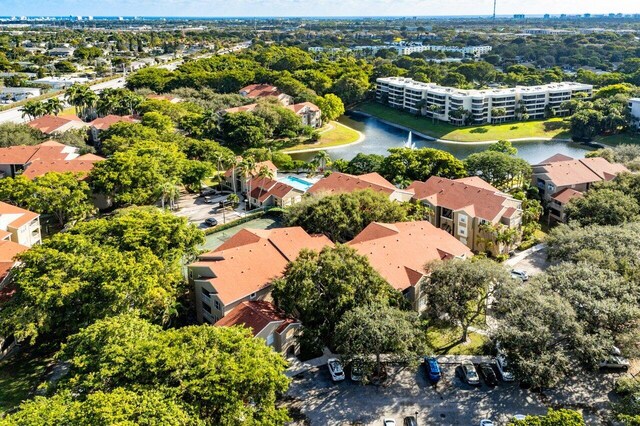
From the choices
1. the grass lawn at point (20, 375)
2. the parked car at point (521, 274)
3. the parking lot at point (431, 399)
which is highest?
the parked car at point (521, 274)

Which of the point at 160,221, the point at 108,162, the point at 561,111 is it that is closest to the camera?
the point at 160,221

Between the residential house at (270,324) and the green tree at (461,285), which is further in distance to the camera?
the residential house at (270,324)

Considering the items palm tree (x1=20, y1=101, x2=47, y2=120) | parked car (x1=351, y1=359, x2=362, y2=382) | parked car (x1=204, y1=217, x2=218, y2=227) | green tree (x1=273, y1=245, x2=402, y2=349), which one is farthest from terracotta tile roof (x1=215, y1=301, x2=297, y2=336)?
palm tree (x1=20, y1=101, x2=47, y2=120)

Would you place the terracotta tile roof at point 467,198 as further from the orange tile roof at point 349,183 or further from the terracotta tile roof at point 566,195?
the terracotta tile roof at point 566,195

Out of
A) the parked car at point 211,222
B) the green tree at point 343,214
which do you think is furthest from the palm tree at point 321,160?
the green tree at point 343,214

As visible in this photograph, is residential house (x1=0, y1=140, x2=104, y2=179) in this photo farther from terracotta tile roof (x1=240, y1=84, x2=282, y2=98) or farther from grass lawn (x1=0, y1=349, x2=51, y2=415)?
terracotta tile roof (x1=240, y1=84, x2=282, y2=98)

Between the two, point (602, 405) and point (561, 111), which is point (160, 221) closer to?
point (602, 405)

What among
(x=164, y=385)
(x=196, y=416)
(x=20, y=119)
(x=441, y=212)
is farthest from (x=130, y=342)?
(x=20, y=119)

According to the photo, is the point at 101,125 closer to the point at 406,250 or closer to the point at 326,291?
the point at 406,250
